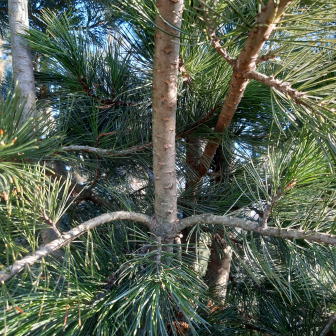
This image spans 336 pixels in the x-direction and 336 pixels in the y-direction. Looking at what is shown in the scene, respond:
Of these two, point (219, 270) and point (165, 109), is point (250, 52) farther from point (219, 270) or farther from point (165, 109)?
point (219, 270)

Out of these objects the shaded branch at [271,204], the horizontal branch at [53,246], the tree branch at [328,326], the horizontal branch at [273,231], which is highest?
the shaded branch at [271,204]

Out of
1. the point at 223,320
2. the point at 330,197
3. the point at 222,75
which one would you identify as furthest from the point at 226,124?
the point at 223,320

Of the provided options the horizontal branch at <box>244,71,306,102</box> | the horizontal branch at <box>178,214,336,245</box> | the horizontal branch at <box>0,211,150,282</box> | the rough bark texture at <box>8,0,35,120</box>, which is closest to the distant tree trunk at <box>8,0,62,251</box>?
the rough bark texture at <box>8,0,35,120</box>

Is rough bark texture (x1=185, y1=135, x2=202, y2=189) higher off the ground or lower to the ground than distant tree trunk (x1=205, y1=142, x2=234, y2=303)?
higher

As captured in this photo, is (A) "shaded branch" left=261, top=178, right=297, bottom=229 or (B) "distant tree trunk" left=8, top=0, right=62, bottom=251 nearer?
(A) "shaded branch" left=261, top=178, right=297, bottom=229

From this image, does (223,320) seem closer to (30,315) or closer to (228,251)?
(228,251)

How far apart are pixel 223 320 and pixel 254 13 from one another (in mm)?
558

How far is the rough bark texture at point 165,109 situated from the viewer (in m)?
0.31

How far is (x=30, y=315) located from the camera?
33cm

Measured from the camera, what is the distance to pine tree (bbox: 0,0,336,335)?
32 centimetres

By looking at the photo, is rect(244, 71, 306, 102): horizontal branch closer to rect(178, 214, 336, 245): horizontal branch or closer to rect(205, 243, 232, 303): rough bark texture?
rect(178, 214, 336, 245): horizontal branch

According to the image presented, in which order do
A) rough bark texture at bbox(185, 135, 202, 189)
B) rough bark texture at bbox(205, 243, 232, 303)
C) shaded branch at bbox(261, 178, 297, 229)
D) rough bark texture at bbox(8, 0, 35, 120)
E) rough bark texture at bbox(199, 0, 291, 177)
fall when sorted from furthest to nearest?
rough bark texture at bbox(205, 243, 232, 303)
rough bark texture at bbox(185, 135, 202, 189)
rough bark texture at bbox(8, 0, 35, 120)
shaded branch at bbox(261, 178, 297, 229)
rough bark texture at bbox(199, 0, 291, 177)

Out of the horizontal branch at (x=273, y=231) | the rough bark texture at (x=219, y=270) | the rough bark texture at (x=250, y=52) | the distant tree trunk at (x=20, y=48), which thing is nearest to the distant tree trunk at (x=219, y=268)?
the rough bark texture at (x=219, y=270)

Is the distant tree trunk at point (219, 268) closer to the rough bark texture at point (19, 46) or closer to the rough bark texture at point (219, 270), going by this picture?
the rough bark texture at point (219, 270)
